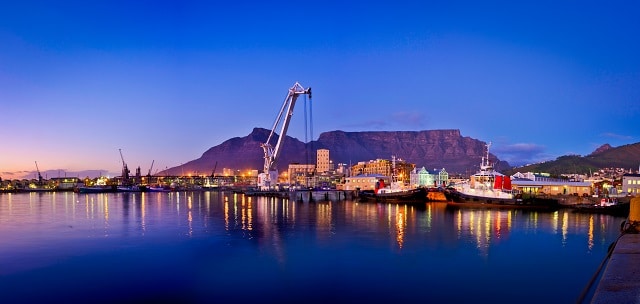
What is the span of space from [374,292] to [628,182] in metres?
61.5

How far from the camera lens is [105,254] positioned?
Result: 75.0ft

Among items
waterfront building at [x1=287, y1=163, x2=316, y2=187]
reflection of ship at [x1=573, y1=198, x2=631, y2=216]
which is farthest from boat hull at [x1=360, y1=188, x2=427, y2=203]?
waterfront building at [x1=287, y1=163, x2=316, y2=187]

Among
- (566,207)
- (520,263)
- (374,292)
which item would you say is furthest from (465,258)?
(566,207)

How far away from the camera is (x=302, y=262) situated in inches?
799

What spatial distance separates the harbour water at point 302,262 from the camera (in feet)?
50.2

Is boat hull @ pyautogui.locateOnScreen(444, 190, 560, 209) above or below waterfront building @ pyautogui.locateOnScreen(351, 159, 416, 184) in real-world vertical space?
below

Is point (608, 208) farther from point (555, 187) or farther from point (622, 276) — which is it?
point (622, 276)

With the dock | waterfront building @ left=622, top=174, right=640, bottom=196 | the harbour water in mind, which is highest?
the dock

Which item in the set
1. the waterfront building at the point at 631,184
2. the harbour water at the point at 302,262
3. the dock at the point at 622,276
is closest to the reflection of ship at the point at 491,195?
the waterfront building at the point at 631,184

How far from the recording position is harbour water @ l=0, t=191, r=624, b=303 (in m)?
15.3

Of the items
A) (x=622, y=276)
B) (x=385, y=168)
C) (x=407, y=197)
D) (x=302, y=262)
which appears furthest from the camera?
(x=385, y=168)

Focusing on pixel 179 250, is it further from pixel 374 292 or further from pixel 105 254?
pixel 374 292

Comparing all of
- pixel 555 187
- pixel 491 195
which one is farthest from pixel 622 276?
pixel 555 187

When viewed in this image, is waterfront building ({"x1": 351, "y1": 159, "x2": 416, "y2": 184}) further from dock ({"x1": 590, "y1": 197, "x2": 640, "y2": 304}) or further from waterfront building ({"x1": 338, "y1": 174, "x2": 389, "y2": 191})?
dock ({"x1": 590, "y1": 197, "x2": 640, "y2": 304})
